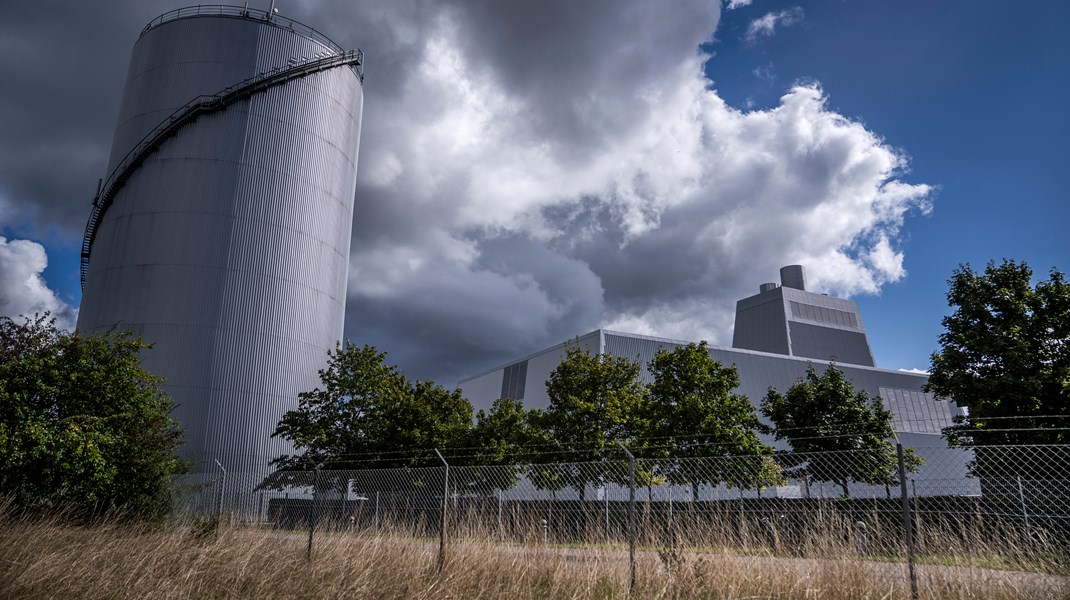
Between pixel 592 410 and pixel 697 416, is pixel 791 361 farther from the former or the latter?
pixel 592 410

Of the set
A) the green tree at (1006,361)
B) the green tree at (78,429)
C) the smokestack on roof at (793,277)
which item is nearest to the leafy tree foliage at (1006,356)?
the green tree at (1006,361)

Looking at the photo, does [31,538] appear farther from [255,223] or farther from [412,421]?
[255,223]

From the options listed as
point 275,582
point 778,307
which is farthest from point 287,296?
point 778,307

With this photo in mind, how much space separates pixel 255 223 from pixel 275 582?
3138 centimetres

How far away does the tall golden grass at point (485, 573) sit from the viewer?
788cm

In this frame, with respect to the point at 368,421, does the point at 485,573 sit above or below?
below

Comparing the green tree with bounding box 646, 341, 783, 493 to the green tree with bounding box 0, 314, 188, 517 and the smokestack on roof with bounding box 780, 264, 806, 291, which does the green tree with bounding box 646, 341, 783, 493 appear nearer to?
the green tree with bounding box 0, 314, 188, 517

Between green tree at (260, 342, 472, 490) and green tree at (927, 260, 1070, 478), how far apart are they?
1937 cm

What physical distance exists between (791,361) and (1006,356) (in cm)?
3281

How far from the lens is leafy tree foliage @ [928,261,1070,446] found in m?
22.3

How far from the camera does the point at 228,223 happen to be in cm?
3669

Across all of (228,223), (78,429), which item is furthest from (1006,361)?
(228,223)

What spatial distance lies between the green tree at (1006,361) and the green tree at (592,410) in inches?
443

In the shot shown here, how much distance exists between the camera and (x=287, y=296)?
37219mm
